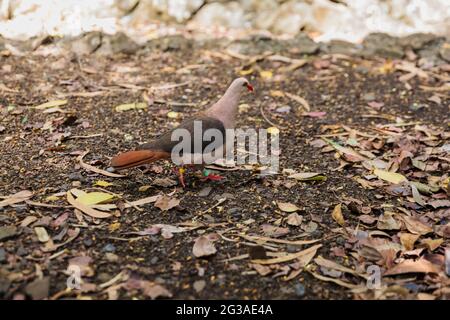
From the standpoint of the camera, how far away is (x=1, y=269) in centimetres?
282

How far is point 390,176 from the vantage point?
160 inches

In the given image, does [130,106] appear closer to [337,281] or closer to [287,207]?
[287,207]

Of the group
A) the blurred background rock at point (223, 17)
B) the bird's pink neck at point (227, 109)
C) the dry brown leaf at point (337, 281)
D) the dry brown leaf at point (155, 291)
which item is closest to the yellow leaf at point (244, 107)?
the bird's pink neck at point (227, 109)

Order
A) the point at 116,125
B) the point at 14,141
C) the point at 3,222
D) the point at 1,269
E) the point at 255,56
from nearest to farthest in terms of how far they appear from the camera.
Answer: the point at 1,269 → the point at 3,222 → the point at 14,141 → the point at 116,125 → the point at 255,56

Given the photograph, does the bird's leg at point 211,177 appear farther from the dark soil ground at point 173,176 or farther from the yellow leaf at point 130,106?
the yellow leaf at point 130,106

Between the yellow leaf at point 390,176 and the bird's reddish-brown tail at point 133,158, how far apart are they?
1625 millimetres

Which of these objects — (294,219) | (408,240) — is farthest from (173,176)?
(408,240)

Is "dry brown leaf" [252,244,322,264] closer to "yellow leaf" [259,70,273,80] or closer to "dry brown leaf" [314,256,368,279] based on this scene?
"dry brown leaf" [314,256,368,279]

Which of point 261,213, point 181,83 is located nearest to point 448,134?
point 261,213

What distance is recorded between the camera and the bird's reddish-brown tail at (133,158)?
3.61 meters

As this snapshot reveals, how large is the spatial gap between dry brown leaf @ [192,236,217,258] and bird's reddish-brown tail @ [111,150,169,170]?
747 millimetres

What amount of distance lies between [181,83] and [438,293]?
138 inches

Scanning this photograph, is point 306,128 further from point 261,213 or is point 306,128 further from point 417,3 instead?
point 417,3

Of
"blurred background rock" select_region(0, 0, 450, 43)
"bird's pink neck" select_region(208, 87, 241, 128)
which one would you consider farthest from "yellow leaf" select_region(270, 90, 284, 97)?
"bird's pink neck" select_region(208, 87, 241, 128)
